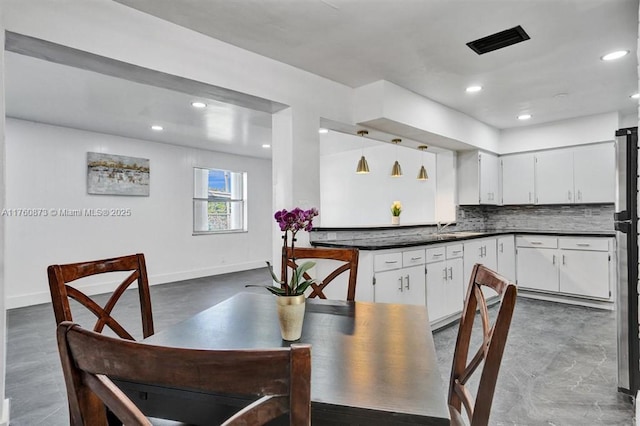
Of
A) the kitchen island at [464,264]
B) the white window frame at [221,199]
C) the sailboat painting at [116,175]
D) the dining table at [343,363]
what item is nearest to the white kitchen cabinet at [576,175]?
the kitchen island at [464,264]

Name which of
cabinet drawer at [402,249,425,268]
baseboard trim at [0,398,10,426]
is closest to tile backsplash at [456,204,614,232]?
cabinet drawer at [402,249,425,268]

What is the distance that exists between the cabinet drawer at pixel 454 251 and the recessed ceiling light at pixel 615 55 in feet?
7.32

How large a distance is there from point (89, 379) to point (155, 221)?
6.54 metres

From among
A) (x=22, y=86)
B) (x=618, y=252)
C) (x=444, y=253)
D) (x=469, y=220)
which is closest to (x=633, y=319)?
(x=618, y=252)

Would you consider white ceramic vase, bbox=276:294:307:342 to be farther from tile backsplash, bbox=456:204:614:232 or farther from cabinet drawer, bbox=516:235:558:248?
cabinet drawer, bbox=516:235:558:248

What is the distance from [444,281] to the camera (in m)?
3.96

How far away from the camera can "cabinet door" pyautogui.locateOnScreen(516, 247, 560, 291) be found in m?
4.96

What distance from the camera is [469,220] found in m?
5.85

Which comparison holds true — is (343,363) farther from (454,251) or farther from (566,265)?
(566,265)

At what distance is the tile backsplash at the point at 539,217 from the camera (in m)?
5.21

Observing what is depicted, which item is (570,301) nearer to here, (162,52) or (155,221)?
(162,52)

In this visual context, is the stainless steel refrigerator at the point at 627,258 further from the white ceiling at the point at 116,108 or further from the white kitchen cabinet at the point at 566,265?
the white ceiling at the point at 116,108

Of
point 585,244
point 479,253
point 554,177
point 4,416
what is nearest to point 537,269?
point 585,244

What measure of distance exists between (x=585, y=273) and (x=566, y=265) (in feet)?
0.74
